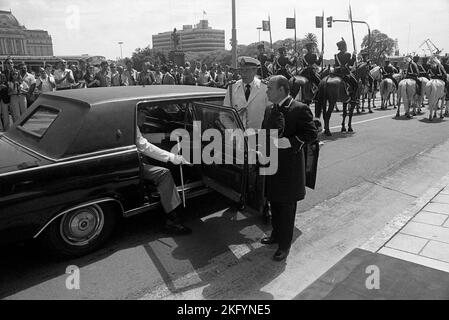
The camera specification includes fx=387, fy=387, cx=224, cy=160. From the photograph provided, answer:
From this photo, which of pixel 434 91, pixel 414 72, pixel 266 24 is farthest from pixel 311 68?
pixel 266 24

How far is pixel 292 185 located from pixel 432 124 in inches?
427

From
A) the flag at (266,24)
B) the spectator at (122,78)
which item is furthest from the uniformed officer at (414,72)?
the flag at (266,24)

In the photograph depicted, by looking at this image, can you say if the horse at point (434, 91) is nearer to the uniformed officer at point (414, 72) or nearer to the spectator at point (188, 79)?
the uniformed officer at point (414, 72)

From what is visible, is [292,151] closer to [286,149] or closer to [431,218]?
[286,149]

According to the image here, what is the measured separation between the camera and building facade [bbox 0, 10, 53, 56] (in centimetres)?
11662

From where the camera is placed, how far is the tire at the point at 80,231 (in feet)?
12.1

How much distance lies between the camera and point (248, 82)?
4.80m

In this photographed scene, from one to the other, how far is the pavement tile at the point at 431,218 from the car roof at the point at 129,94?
2961mm

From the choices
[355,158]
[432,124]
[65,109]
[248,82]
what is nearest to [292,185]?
[248,82]

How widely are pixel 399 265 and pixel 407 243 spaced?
0.56m

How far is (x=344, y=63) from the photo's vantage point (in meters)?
11.2
